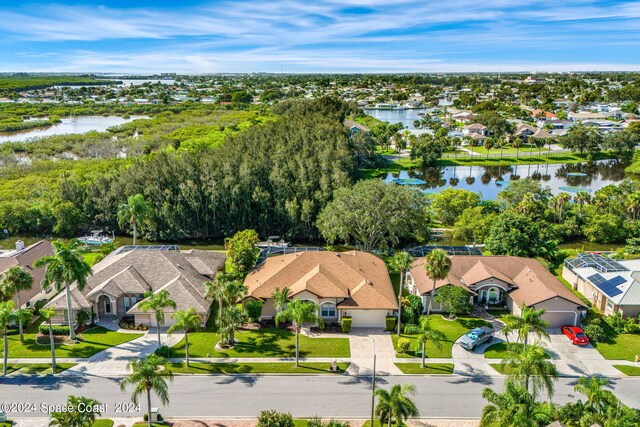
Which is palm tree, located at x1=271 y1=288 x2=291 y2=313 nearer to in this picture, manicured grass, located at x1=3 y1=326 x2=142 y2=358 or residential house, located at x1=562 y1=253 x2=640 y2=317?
manicured grass, located at x1=3 y1=326 x2=142 y2=358

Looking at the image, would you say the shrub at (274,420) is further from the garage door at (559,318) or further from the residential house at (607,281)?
the residential house at (607,281)

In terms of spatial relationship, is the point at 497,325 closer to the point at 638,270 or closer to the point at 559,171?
the point at 638,270

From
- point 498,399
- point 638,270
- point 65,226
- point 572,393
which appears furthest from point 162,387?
point 65,226

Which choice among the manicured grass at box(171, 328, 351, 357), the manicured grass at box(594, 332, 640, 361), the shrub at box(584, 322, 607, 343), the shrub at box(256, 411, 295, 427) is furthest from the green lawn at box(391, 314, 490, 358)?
the shrub at box(256, 411, 295, 427)

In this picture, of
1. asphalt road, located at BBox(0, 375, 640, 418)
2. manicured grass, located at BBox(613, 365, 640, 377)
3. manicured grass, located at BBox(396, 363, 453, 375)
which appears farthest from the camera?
manicured grass, located at BBox(396, 363, 453, 375)

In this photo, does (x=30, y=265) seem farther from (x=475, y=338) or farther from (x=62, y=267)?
(x=475, y=338)

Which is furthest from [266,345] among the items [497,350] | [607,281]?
[607,281]

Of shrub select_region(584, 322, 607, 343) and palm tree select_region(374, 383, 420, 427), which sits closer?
palm tree select_region(374, 383, 420, 427)
